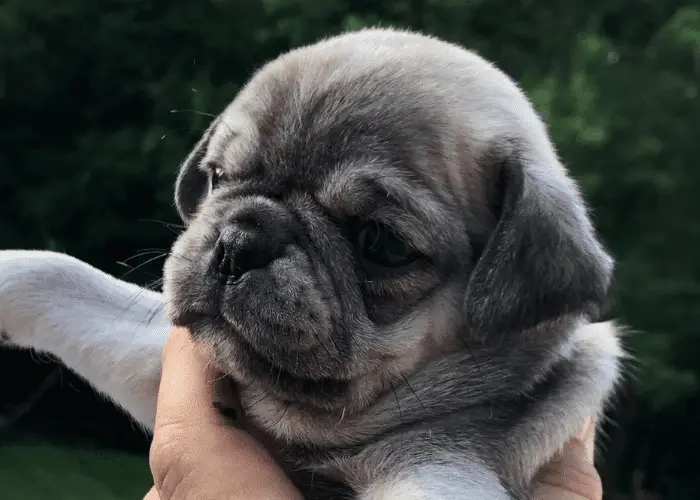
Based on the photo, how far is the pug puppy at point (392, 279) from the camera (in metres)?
2.44

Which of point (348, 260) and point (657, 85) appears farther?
point (657, 85)

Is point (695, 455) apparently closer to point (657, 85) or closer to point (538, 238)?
point (657, 85)

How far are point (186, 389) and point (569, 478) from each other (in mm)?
1510

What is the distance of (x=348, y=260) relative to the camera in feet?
8.18

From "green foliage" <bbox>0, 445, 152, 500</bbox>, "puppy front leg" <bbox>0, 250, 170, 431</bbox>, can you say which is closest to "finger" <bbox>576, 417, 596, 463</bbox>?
"puppy front leg" <bbox>0, 250, 170, 431</bbox>

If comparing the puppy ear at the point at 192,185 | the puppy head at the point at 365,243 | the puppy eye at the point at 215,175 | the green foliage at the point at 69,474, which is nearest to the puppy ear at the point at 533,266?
the puppy head at the point at 365,243

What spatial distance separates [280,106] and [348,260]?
1.95 feet

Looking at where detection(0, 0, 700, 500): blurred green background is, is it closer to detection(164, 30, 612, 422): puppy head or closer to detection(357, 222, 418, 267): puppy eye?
detection(164, 30, 612, 422): puppy head

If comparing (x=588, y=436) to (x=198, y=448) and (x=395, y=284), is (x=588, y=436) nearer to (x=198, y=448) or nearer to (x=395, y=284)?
(x=395, y=284)

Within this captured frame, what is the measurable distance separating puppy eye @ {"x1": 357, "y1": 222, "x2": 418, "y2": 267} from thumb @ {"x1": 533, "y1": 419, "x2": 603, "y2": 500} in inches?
41.0

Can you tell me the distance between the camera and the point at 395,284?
2.48 m

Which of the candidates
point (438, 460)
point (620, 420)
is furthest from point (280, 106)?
point (620, 420)

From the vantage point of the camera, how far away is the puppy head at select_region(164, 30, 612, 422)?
2.43 meters

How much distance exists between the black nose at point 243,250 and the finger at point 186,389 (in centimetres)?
49
